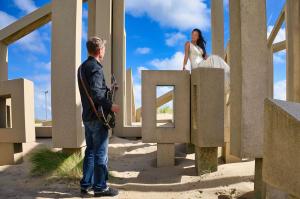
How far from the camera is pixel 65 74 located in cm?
599

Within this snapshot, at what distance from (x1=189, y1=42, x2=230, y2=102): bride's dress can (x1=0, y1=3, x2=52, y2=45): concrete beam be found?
4652mm

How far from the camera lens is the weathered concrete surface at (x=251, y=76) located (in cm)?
457

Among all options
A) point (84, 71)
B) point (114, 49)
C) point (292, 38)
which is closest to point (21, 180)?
point (84, 71)

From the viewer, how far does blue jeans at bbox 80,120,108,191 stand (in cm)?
466

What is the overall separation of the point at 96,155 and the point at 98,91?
2.68ft

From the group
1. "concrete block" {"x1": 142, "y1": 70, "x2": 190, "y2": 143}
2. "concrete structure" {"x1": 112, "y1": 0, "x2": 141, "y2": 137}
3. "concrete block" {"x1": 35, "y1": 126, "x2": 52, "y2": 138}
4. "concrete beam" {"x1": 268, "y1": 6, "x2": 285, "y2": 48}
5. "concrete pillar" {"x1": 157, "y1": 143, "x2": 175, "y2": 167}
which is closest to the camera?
"concrete block" {"x1": 142, "y1": 70, "x2": 190, "y2": 143}

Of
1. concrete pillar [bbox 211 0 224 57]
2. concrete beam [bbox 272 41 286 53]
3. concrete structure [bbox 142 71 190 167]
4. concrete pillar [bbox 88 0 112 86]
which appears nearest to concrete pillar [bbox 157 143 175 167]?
concrete structure [bbox 142 71 190 167]

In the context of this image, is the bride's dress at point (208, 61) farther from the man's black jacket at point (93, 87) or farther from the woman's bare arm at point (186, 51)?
the man's black jacket at point (93, 87)

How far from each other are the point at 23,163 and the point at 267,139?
5.66 meters

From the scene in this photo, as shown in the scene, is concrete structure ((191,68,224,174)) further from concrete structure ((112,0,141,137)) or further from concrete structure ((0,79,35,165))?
concrete structure ((112,0,141,137))

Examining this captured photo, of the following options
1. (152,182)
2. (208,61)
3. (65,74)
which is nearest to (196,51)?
(208,61)

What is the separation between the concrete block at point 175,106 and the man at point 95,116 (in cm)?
209

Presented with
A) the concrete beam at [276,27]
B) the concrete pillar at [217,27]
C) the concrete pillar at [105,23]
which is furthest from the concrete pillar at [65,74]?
the concrete beam at [276,27]

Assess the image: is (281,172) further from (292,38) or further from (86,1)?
(86,1)
